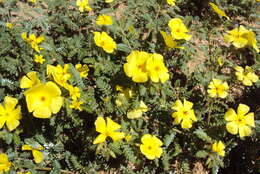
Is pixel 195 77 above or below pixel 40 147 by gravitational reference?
above

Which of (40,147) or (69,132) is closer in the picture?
(40,147)

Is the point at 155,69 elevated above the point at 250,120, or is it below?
above

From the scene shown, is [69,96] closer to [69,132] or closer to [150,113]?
[69,132]

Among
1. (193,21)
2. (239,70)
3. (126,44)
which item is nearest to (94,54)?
(126,44)

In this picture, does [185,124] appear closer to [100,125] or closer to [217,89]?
[217,89]

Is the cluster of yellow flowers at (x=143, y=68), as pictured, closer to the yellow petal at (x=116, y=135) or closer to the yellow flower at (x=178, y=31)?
the yellow petal at (x=116, y=135)

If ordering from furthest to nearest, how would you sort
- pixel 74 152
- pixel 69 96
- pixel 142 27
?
Answer: 1. pixel 142 27
2. pixel 74 152
3. pixel 69 96

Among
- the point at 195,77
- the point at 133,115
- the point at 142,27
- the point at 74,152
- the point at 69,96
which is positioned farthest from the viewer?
the point at 142,27

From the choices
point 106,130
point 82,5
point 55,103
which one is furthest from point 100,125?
point 82,5

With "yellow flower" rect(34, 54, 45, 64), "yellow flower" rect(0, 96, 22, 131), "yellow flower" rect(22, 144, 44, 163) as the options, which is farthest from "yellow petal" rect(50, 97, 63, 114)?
"yellow flower" rect(34, 54, 45, 64)
